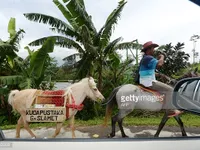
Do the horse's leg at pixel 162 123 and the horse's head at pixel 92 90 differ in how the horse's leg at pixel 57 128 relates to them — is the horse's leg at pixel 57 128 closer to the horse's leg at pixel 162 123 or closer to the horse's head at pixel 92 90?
the horse's head at pixel 92 90

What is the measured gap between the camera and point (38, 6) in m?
1.73

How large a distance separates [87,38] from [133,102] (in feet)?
1.85

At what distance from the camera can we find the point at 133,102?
1.79 m

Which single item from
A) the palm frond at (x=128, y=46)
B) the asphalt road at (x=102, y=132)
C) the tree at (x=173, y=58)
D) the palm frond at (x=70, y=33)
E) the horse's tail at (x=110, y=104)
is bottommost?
the asphalt road at (x=102, y=132)

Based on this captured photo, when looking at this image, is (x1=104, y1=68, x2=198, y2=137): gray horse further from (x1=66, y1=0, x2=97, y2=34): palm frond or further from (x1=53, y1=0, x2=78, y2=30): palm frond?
(x1=53, y1=0, x2=78, y2=30): palm frond

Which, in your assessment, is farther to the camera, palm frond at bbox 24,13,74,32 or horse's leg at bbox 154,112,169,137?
palm frond at bbox 24,13,74,32

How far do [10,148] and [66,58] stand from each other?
667 millimetres

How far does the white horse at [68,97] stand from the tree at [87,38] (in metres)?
0.06

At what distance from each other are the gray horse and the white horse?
10 centimetres

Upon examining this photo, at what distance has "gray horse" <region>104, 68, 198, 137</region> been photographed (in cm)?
175

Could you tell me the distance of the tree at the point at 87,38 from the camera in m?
1.82

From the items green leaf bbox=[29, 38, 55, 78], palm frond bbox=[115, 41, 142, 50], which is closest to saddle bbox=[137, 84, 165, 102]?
palm frond bbox=[115, 41, 142, 50]

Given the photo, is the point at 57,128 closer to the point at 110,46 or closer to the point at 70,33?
the point at 110,46

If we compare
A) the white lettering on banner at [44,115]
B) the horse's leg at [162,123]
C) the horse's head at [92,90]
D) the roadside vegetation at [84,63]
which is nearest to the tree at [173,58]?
the roadside vegetation at [84,63]
